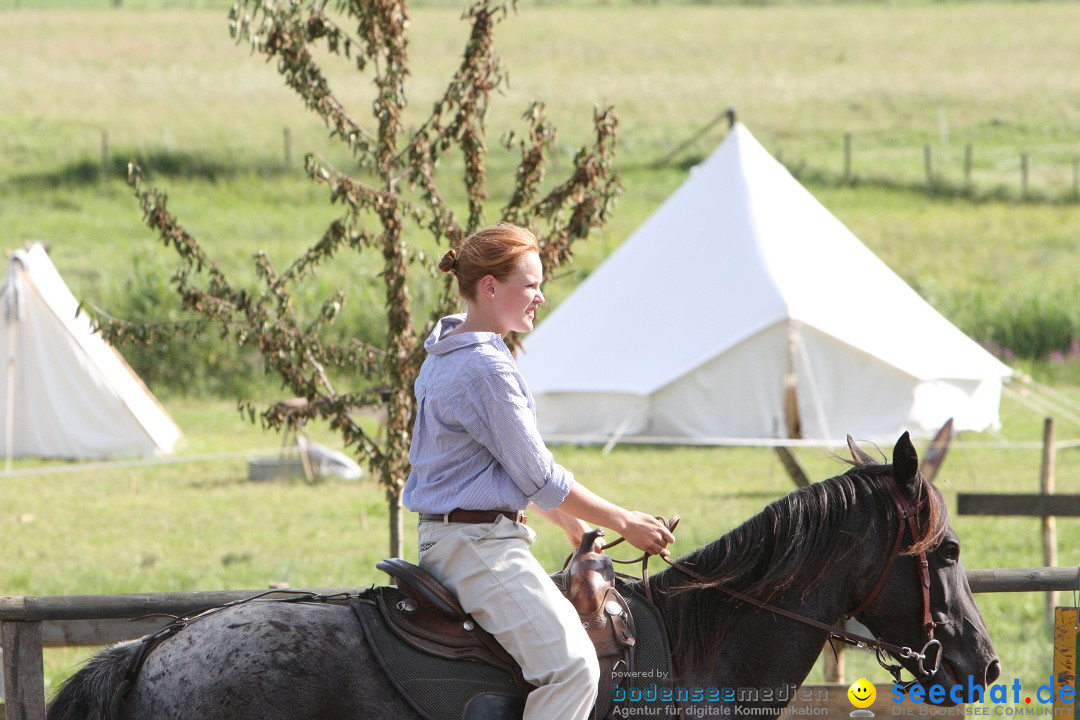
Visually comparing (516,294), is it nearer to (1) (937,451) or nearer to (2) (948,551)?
(2) (948,551)

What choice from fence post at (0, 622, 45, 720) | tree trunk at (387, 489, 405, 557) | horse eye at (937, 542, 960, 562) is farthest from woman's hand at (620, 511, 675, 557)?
tree trunk at (387, 489, 405, 557)

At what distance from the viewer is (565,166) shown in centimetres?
3322

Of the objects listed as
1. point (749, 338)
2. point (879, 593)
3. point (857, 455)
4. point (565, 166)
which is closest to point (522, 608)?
point (879, 593)

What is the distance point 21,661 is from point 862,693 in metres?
2.92

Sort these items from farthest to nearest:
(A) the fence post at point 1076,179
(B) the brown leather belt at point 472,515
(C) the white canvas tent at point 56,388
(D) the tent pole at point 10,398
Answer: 1. (A) the fence post at point 1076,179
2. (C) the white canvas tent at point 56,388
3. (D) the tent pole at point 10,398
4. (B) the brown leather belt at point 472,515

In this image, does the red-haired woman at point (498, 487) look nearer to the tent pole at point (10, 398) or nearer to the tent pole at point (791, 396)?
the tent pole at point (791, 396)

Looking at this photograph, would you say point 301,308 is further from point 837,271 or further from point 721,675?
point 721,675

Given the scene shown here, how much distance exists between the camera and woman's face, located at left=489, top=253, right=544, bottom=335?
11.1 ft

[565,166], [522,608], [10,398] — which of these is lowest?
[10,398]

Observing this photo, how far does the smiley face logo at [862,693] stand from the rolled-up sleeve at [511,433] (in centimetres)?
191

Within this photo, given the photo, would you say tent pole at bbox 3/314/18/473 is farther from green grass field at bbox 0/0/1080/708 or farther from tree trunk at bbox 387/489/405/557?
tree trunk at bbox 387/489/405/557

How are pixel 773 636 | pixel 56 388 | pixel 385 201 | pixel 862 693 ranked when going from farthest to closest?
pixel 56 388
pixel 385 201
pixel 862 693
pixel 773 636

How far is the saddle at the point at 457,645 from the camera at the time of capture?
131 inches

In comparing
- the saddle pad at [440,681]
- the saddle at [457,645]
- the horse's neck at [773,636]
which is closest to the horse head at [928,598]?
the horse's neck at [773,636]
